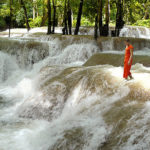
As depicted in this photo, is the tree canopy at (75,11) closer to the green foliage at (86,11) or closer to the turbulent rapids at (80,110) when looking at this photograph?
the green foliage at (86,11)

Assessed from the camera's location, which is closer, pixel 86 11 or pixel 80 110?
pixel 80 110

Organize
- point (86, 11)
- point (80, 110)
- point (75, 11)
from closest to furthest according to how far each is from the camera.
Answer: point (80, 110), point (86, 11), point (75, 11)

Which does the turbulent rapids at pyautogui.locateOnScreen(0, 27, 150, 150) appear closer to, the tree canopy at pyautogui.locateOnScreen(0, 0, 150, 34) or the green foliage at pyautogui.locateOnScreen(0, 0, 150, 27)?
the tree canopy at pyautogui.locateOnScreen(0, 0, 150, 34)

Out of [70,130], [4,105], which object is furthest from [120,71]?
[4,105]

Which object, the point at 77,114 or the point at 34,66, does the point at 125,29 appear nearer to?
the point at 34,66

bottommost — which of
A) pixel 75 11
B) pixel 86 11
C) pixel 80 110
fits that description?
pixel 80 110

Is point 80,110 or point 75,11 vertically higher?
point 75,11

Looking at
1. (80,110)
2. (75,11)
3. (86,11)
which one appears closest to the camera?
(80,110)

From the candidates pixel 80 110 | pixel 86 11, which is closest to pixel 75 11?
pixel 86 11

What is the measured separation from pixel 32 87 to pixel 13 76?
3789 millimetres

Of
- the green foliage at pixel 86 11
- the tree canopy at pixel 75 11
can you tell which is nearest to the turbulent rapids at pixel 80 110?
the tree canopy at pixel 75 11

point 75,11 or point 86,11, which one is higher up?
point 75,11

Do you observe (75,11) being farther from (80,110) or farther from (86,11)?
(80,110)

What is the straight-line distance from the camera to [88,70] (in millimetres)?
7113
